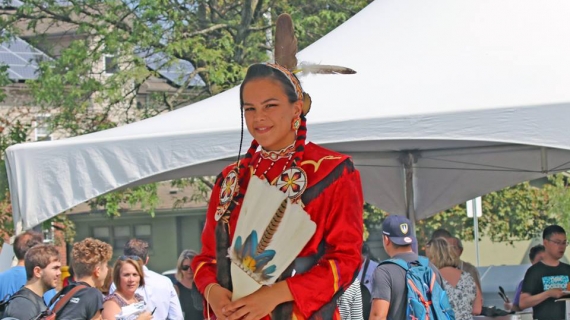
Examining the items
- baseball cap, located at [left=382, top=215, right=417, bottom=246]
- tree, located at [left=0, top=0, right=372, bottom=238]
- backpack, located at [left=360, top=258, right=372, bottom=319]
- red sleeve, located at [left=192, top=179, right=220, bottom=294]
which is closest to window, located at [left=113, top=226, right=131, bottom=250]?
tree, located at [left=0, top=0, right=372, bottom=238]

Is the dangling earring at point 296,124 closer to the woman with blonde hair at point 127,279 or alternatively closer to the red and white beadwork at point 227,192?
the red and white beadwork at point 227,192

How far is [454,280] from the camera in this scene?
653 centimetres

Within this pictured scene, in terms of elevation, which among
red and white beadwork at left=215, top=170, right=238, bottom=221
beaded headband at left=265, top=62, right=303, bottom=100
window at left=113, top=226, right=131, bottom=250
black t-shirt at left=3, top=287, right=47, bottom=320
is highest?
beaded headband at left=265, top=62, right=303, bottom=100

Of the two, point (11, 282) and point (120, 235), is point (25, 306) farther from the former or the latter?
point (120, 235)

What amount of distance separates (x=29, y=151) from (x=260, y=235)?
10.0 ft

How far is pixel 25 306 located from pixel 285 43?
128 inches

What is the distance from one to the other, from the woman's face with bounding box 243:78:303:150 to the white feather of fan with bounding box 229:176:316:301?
6.7 inches

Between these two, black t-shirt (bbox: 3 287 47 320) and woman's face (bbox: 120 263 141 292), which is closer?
black t-shirt (bbox: 3 287 47 320)

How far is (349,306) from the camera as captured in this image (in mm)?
6188

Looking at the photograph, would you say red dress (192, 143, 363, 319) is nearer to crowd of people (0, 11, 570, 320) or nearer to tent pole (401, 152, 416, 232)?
crowd of people (0, 11, 570, 320)

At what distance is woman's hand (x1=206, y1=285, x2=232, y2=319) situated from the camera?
9.22ft

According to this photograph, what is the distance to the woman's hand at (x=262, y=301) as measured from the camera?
9.01ft

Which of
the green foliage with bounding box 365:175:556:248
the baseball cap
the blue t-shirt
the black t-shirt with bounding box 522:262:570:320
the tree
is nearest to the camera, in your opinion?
the baseball cap

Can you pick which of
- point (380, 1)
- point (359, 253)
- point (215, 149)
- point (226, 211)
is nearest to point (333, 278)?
point (359, 253)
